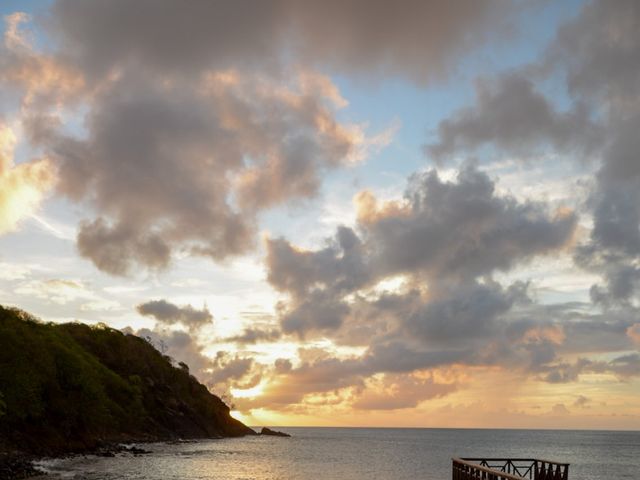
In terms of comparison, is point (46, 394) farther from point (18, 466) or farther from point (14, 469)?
point (14, 469)

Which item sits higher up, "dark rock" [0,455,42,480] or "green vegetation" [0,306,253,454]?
"green vegetation" [0,306,253,454]

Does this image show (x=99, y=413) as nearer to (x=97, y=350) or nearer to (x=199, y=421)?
(x=97, y=350)

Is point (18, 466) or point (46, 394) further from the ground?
point (46, 394)

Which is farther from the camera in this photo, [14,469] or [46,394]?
[46,394]

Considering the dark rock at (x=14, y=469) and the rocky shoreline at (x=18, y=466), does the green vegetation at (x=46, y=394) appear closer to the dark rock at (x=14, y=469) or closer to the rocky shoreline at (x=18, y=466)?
the rocky shoreline at (x=18, y=466)

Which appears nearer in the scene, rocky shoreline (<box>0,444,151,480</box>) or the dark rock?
the dark rock

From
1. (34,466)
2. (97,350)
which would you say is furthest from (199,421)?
(34,466)

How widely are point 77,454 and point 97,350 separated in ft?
290

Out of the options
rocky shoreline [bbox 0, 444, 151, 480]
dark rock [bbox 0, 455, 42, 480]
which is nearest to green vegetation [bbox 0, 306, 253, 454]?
rocky shoreline [bbox 0, 444, 151, 480]

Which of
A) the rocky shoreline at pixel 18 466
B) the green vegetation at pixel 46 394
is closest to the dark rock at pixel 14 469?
the rocky shoreline at pixel 18 466

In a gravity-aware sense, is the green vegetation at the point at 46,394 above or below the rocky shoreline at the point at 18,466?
above

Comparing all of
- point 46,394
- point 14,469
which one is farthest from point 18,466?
point 46,394

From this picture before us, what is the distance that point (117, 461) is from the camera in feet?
264

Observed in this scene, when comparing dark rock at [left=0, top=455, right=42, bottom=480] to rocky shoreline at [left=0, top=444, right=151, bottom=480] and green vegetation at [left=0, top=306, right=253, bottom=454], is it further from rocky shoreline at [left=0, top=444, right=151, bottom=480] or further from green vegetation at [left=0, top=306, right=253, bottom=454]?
green vegetation at [left=0, top=306, right=253, bottom=454]
